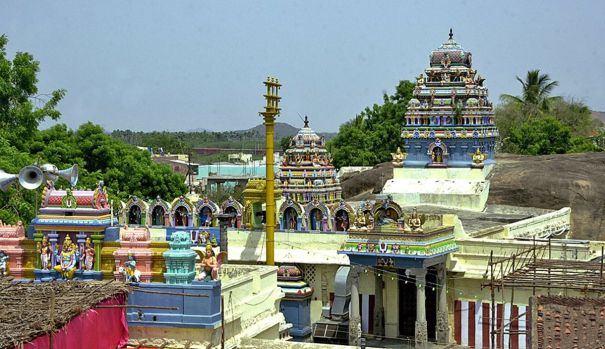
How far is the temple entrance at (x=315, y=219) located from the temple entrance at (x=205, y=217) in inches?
138

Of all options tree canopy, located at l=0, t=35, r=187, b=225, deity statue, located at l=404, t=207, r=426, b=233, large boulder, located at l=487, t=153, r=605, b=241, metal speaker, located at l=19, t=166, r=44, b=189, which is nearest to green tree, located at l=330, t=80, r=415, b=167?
tree canopy, located at l=0, t=35, r=187, b=225

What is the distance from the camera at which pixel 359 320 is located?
30.8 meters

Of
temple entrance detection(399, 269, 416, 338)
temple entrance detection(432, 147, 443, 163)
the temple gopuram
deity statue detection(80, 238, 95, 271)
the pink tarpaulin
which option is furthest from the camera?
temple entrance detection(432, 147, 443, 163)

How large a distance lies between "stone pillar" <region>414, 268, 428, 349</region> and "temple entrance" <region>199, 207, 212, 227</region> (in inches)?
315

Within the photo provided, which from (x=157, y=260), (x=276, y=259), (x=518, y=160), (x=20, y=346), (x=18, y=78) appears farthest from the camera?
(x=518, y=160)

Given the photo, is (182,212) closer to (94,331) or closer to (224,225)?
(224,225)

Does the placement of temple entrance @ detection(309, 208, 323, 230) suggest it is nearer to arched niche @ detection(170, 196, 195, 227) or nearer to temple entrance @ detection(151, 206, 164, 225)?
arched niche @ detection(170, 196, 195, 227)

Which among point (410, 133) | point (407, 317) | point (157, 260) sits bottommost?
point (407, 317)

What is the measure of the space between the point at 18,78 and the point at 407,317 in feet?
61.8

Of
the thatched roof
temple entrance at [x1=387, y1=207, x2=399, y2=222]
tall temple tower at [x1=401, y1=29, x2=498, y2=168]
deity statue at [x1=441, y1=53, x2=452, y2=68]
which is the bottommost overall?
the thatched roof

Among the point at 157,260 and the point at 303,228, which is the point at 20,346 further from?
the point at 303,228

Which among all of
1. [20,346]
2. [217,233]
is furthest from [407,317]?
[20,346]

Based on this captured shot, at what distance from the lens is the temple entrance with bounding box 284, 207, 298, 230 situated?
110ft

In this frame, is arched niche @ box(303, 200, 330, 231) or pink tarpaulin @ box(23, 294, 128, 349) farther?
arched niche @ box(303, 200, 330, 231)
